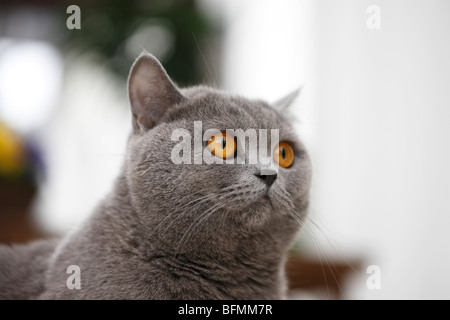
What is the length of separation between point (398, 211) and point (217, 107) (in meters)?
1.84

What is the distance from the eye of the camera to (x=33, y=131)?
1.95m

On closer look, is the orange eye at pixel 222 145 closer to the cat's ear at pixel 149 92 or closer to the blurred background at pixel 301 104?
the cat's ear at pixel 149 92

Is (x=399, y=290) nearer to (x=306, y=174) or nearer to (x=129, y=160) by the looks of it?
(x=306, y=174)

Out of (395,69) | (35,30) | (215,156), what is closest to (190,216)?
(215,156)

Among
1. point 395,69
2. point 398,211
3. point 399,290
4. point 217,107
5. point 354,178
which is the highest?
point 395,69

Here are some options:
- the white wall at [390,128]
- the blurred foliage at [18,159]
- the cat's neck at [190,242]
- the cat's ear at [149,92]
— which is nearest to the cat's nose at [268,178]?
the cat's neck at [190,242]

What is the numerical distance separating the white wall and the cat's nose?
4.40 feet

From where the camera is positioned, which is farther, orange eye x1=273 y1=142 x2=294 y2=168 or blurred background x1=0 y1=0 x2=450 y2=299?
blurred background x1=0 y1=0 x2=450 y2=299

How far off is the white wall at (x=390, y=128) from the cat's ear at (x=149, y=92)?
129 centimetres

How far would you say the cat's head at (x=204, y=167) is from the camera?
85cm

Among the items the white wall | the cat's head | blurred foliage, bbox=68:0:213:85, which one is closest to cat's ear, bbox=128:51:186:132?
the cat's head

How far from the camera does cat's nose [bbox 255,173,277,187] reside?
2.75ft

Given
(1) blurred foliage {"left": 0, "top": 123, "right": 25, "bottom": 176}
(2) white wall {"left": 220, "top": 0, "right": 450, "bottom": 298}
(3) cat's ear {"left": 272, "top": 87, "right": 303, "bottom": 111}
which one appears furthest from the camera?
(2) white wall {"left": 220, "top": 0, "right": 450, "bottom": 298}

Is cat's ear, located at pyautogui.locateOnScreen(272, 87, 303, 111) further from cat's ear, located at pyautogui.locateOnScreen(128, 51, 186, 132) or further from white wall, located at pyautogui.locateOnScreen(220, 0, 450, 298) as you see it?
white wall, located at pyautogui.locateOnScreen(220, 0, 450, 298)
